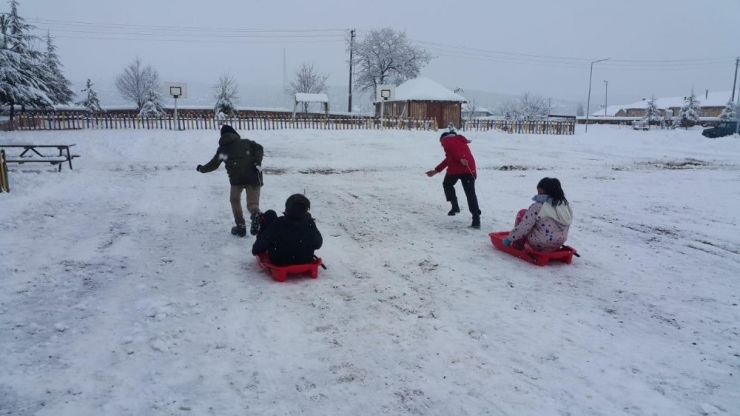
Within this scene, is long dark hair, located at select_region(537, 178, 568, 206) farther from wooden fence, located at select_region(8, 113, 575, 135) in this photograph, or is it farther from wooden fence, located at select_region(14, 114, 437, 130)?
wooden fence, located at select_region(8, 113, 575, 135)

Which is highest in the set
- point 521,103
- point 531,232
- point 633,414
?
point 521,103

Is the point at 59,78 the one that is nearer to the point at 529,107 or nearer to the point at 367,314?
the point at 367,314

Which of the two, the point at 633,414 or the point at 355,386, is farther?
the point at 355,386

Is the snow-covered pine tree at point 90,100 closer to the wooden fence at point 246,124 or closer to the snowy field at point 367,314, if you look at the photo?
the wooden fence at point 246,124

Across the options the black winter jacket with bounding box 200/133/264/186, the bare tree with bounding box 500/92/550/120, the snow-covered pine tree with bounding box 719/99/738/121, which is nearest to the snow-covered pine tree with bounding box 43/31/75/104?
the black winter jacket with bounding box 200/133/264/186

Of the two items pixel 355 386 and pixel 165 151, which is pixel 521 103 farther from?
pixel 355 386

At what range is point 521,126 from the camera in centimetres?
3516

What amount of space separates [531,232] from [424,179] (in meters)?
7.48

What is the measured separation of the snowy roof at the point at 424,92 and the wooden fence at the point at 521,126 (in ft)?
15.8

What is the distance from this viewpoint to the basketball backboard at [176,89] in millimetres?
28930

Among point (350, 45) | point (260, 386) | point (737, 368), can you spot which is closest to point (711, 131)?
point (350, 45)

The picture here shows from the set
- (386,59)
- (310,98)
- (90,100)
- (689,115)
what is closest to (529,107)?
(689,115)

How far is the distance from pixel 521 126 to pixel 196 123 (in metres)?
22.8

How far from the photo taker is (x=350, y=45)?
177 feet
